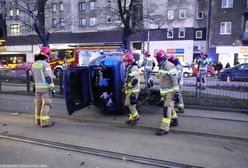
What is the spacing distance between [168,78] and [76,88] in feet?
9.27

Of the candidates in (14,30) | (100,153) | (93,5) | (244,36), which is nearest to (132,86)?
(100,153)

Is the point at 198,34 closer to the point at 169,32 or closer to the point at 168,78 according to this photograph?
the point at 169,32

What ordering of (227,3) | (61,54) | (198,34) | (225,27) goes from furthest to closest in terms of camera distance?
(198,34) → (225,27) → (227,3) → (61,54)

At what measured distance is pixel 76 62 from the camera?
20.1 metres

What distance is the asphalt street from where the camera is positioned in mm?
4552

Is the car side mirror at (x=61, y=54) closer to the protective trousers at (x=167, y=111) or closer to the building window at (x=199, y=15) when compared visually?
the protective trousers at (x=167, y=111)

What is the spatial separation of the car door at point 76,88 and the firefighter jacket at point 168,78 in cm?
250

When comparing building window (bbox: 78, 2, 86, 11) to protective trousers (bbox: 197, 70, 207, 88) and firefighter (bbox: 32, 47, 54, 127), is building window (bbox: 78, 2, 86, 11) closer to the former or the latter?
protective trousers (bbox: 197, 70, 207, 88)

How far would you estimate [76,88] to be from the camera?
293 inches

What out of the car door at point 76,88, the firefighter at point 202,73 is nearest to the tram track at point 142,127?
the car door at point 76,88

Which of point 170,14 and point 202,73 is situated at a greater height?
point 170,14

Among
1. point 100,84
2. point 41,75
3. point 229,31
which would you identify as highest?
point 229,31

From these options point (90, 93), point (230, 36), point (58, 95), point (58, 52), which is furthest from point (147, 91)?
point (230, 36)

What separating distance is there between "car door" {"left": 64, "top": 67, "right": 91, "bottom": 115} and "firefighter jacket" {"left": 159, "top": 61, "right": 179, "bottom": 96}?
8.19ft
